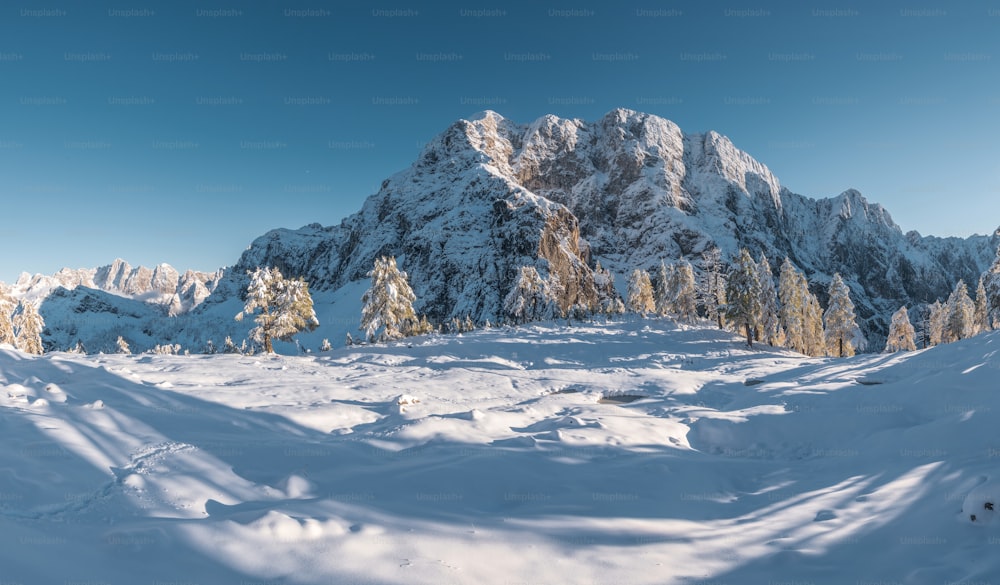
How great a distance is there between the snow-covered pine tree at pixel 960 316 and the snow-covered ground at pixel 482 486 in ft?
149

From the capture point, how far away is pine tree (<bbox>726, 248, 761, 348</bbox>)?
34531 millimetres

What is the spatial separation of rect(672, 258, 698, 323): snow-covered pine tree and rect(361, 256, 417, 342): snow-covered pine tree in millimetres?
34282

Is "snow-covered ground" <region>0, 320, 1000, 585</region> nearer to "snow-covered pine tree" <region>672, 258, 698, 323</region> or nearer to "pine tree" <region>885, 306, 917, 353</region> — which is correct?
"snow-covered pine tree" <region>672, 258, 698, 323</region>

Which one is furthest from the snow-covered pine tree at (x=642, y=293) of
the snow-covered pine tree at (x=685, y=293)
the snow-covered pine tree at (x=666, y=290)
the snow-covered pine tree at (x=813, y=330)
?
the snow-covered pine tree at (x=813, y=330)

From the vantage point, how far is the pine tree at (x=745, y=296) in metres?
34.5

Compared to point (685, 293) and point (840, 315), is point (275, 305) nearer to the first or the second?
point (685, 293)

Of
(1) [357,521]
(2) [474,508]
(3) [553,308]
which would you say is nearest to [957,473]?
(2) [474,508]

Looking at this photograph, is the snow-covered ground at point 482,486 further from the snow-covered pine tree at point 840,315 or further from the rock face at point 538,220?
the rock face at point 538,220

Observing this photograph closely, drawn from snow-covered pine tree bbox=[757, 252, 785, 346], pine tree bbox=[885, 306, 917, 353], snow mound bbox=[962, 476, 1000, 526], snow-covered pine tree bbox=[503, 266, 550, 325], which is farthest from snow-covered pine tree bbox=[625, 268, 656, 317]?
snow mound bbox=[962, 476, 1000, 526]

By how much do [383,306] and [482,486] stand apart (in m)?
28.3

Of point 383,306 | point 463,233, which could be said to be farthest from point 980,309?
point 463,233

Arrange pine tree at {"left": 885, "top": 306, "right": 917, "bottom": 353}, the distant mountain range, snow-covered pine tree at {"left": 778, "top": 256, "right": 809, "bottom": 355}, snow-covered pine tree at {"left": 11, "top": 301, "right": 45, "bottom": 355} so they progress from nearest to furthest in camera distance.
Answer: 1. snow-covered pine tree at {"left": 778, "top": 256, "right": 809, "bottom": 355}
2. snow-covered pine tree at {"left": 11, "top": 301, "right": 45, "bottom": 355}
3. pine tree at {"left": 885, "top": 306, "right": 917, "bottom": 353}
4. the distant mountain range

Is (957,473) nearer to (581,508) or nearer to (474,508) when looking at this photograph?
(581,508)

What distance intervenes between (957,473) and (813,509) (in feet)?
7.84
